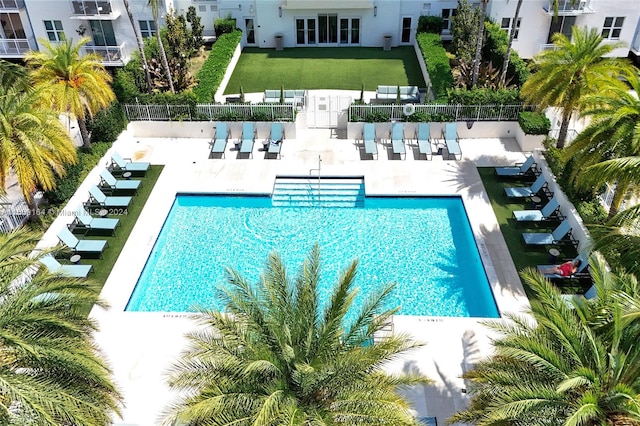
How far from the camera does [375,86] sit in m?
27.9

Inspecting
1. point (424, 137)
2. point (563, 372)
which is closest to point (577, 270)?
point (563, 372)

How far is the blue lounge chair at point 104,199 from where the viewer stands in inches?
761

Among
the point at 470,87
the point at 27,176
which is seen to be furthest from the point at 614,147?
the point at 27,176

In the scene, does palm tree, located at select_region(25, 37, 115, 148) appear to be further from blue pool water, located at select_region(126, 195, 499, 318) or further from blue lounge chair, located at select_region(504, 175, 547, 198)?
blue lounge chair, located at select_region(504, 175, 547, 198)

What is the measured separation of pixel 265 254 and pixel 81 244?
608 cm

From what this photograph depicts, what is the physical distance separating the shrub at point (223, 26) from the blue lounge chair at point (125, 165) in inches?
506

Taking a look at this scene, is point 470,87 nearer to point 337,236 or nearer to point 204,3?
point 337,236

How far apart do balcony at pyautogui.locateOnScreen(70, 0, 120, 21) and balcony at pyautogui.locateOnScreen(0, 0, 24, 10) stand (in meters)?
3.76

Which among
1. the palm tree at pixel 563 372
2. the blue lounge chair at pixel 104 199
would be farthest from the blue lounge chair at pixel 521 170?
the blue lounge chair at pixel 104 199

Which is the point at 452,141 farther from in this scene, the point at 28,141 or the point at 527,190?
the point at 28,141

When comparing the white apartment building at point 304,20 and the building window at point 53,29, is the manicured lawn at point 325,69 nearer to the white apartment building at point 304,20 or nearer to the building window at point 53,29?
the white apartment building at point 304,20

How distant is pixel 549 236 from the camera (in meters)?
17.4

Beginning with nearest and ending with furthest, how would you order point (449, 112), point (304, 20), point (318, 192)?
point (318, 192)
point (449, 112)
point (304, 20)

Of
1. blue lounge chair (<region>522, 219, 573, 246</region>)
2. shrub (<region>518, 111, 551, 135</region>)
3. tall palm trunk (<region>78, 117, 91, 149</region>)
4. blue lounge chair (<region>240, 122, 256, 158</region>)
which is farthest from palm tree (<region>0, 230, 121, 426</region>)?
shrub (<region>518, 111, 551, 135</region>)
